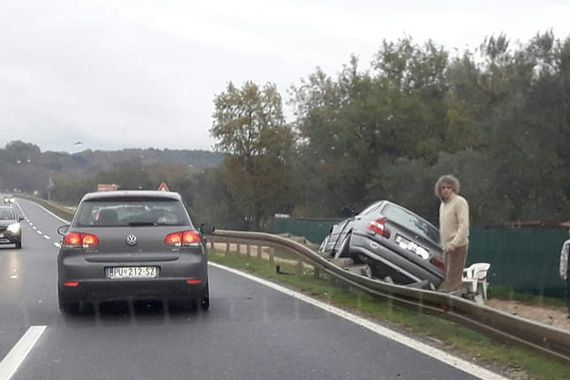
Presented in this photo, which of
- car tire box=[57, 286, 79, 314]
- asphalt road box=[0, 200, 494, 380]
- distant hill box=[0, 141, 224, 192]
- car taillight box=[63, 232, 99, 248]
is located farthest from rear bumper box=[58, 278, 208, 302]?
distant hill box=[0, 141, 224, 192]

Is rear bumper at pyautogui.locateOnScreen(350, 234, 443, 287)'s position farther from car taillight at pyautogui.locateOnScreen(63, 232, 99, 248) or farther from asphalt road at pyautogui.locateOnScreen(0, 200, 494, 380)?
car taillight at pyautogui.locateOnScreen(63, 232, 99, 248)

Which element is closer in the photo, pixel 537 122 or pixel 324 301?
pixel 324 301

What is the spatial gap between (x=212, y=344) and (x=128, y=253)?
2.23 meters

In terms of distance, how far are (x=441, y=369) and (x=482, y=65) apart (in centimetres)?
4736

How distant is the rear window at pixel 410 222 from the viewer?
1364 centimetres

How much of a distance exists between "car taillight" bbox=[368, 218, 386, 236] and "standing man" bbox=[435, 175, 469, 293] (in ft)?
7.90

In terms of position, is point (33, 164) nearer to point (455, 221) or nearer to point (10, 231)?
point (10, 231)

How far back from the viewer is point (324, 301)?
12.3 meters

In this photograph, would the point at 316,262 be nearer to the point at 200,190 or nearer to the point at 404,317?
the point at 404,317

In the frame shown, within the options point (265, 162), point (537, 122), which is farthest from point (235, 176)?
point (537, 122)

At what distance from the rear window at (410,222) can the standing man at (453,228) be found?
2605 millimetres

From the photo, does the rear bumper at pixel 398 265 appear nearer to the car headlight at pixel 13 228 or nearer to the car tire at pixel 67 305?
the car tire at pixel 67 305

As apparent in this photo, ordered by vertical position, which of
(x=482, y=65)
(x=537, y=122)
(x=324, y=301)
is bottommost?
(x=324, y=301)

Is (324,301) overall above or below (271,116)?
below
